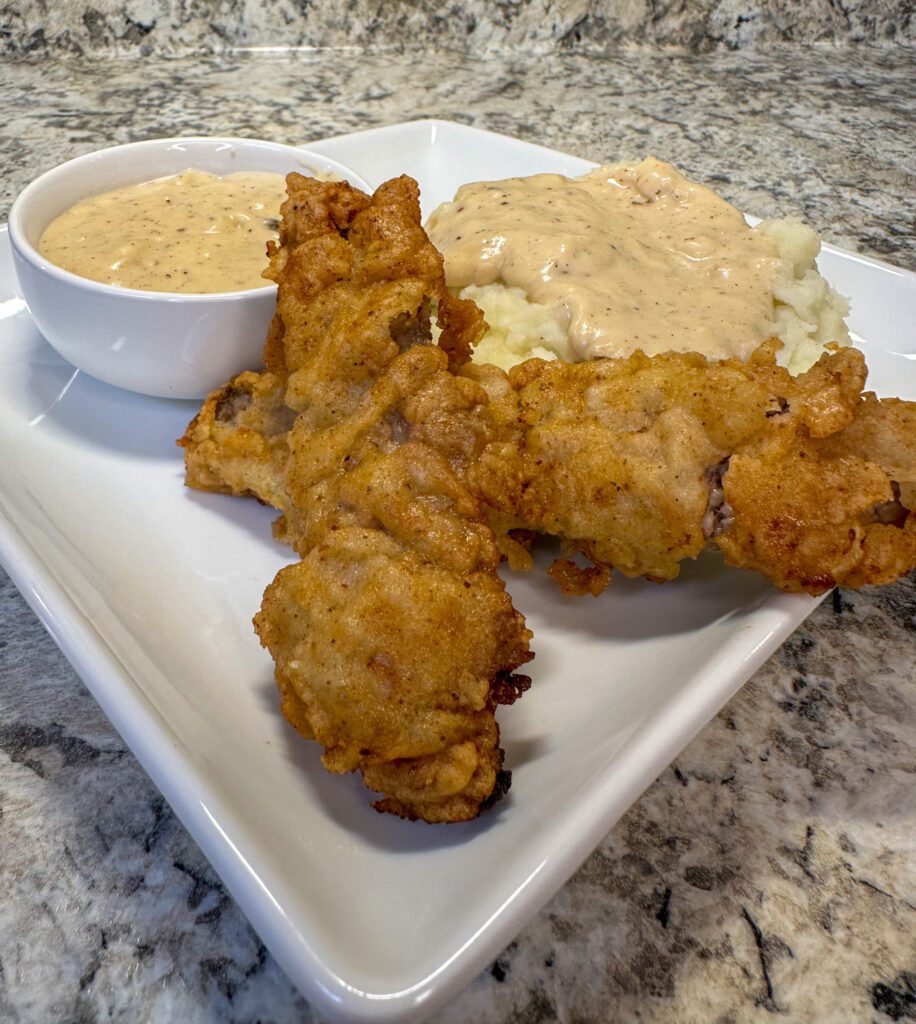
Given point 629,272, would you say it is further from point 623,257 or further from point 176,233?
point 176,233

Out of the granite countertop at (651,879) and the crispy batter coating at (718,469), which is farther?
the crispy batter coating at (718,469)

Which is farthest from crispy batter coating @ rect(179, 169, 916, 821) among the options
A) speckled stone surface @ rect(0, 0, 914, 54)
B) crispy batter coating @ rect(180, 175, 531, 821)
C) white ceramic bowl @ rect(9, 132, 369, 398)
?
speckled stone surface @ rect(0, 0, 914, 54)

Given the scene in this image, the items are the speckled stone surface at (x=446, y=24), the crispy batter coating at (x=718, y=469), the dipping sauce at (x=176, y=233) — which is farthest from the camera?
the speckled stone surface at (x=446, y=24)

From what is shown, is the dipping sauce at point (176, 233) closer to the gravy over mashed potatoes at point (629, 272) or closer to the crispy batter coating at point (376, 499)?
the crispy batter coating at point (376, 499)

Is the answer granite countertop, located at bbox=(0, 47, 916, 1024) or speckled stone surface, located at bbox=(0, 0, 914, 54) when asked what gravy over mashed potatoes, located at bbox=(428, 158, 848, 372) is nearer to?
granite countertop, located at bbox=(0, 47, 916, 1024)

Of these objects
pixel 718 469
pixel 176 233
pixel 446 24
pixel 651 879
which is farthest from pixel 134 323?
pixel 446 24

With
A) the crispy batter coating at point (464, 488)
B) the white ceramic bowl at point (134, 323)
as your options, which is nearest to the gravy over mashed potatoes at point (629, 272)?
the crispy batter coating at point (464, 488)
